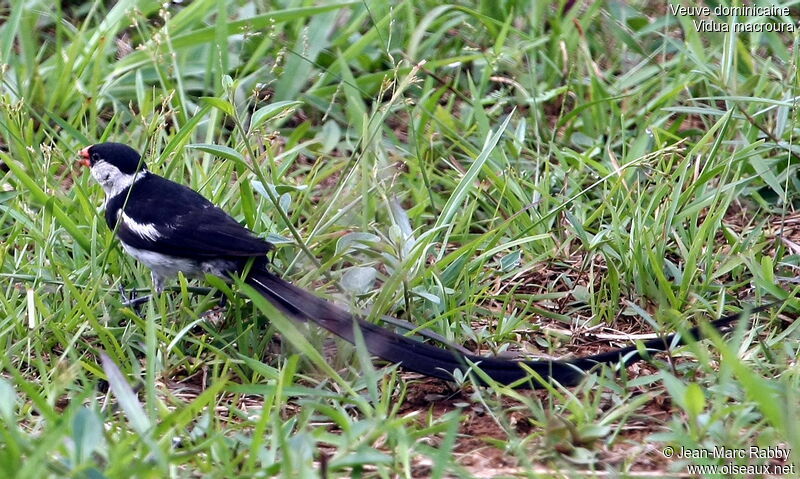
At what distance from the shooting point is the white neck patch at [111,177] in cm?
397

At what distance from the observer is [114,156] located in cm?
402

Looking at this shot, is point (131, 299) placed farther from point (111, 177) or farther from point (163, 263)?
point (111, 177)

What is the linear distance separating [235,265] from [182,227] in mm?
244

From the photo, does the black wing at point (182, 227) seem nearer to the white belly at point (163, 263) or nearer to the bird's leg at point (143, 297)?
the white belly at point (163, 263)

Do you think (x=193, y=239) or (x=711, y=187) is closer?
(x=193, y=239)

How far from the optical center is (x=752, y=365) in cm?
312

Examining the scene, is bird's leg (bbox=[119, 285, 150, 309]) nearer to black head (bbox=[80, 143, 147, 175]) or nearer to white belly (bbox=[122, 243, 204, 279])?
white belly (bbox=[122, 243, 204, 279])

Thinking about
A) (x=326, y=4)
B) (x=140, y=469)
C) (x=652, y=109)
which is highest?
(x=326, y=4)

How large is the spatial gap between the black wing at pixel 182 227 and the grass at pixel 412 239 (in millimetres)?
135

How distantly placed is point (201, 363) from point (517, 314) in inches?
46.3

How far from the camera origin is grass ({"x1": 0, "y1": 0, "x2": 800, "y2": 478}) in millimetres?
2662

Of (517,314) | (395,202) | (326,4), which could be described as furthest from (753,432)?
(326,4)

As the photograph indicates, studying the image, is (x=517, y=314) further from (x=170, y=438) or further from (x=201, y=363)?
(x=170, y=438)

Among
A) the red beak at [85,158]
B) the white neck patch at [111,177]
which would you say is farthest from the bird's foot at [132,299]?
the red beak at [85,158]
